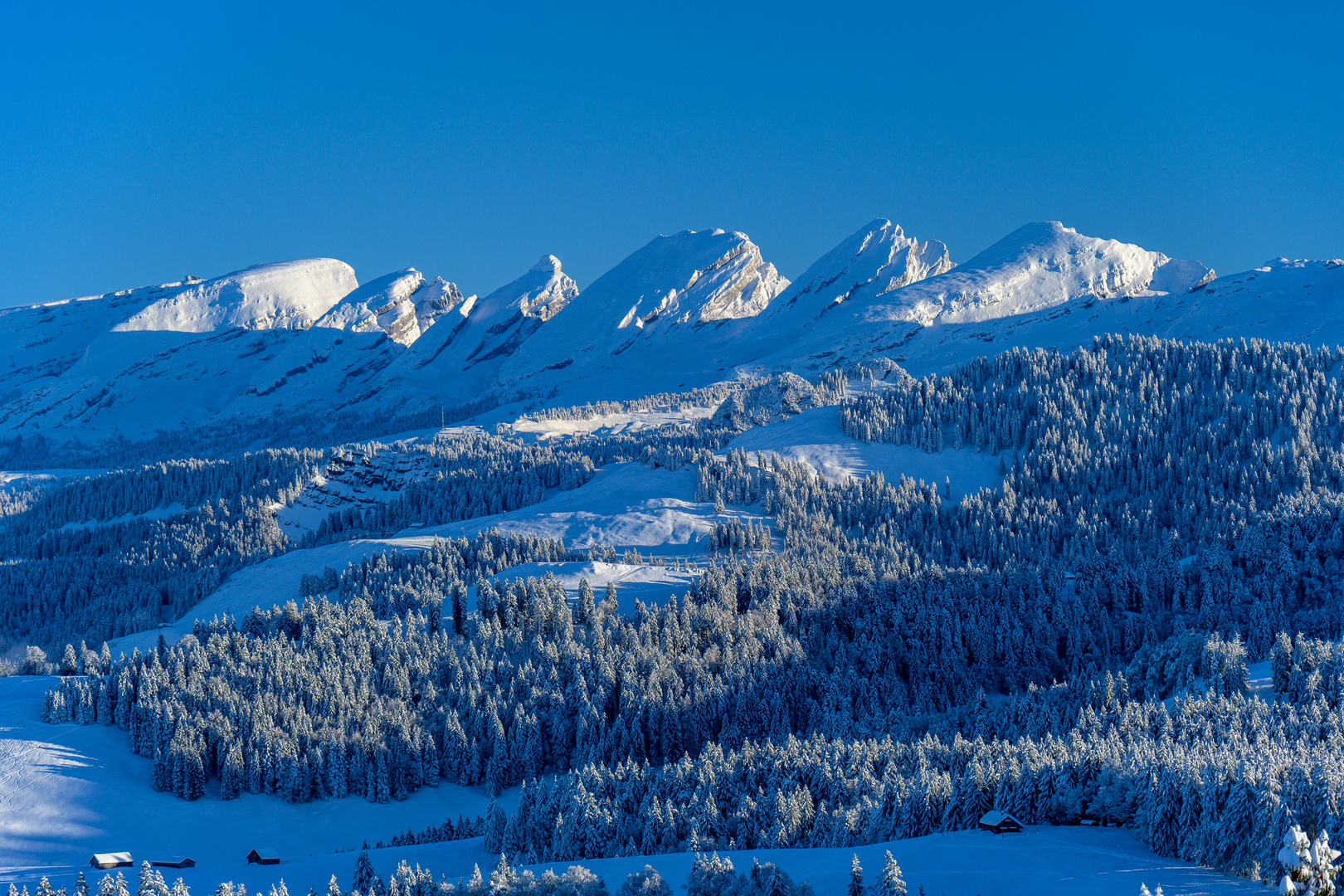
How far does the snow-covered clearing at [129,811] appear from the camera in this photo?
85.1 m

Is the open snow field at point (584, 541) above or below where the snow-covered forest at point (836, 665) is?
above

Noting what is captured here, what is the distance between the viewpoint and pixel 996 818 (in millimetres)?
60250

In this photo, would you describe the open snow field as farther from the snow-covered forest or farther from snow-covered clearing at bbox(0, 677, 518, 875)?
snow-covered clearing at bbox(0, 677, 518, 875)

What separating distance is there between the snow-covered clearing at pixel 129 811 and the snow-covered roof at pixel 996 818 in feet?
177

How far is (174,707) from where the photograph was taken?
10200cm

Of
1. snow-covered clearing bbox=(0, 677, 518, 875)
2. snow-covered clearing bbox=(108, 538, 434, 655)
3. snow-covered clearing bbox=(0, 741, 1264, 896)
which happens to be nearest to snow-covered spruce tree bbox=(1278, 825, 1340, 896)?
snow-covered clearing bbox=(0, 741, 1264, 896)

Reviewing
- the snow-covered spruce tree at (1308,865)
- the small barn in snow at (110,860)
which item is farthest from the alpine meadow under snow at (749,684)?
the small barn in snow at (110,860)

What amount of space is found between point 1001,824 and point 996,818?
1.77ft

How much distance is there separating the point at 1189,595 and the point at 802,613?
170 feet

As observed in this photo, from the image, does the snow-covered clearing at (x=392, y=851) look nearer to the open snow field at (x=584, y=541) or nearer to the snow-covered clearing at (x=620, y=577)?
the snow-covered clearing at (x=620, y=577)

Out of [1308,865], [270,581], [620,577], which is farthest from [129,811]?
[1308,865]

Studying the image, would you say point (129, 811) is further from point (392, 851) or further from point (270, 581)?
point (270, 581)

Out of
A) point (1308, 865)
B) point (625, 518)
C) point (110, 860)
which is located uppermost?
point (625, 518)

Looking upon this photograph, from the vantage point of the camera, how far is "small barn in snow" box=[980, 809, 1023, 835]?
195ft
